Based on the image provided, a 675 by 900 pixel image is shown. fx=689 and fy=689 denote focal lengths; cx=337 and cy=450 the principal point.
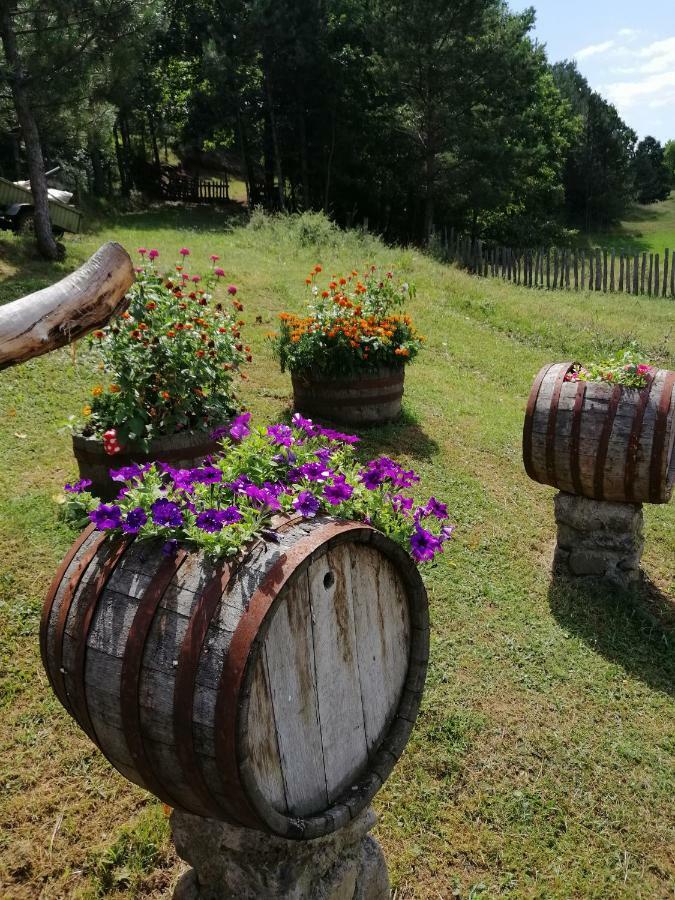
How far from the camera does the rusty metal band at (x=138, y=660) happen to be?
203cm

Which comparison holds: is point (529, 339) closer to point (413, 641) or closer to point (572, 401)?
point (572, 401)

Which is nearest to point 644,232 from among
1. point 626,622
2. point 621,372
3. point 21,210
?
point 21,210

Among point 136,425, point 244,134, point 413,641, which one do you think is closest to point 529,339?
point 136,425

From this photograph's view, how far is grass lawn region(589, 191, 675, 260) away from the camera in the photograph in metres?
41.2

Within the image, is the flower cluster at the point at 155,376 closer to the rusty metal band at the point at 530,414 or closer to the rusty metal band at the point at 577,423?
the rusty metal band at the point at 530,414

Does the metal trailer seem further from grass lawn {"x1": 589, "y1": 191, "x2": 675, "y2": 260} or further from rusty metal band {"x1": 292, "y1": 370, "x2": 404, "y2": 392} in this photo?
grass lawn {"x1": 589, "y1": 191, "x2": 675, "y2": 260}

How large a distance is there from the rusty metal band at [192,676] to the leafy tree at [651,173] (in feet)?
197

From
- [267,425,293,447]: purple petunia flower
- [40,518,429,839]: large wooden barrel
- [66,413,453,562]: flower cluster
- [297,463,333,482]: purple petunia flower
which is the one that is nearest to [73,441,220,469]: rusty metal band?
[66,413,453,562]: flower cluster

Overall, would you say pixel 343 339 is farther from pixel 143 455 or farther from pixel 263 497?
pixel 263 497

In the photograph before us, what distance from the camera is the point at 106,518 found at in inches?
87.2

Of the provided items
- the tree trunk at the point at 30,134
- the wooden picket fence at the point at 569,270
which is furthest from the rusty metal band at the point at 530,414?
the wooden picket fence at the point at 569,270

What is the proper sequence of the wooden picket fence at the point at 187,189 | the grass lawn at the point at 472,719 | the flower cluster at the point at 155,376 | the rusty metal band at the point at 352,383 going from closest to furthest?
the grass lawn at the point at 472,719 → the flower cluster at the point at 155,376 → the rusty metal band at the point at 352,383 → the wooden picket fence at the point at 187,189

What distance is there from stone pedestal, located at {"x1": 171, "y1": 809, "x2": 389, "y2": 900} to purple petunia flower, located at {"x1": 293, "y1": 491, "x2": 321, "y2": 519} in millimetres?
1197

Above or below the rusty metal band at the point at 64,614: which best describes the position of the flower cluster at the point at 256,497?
above
